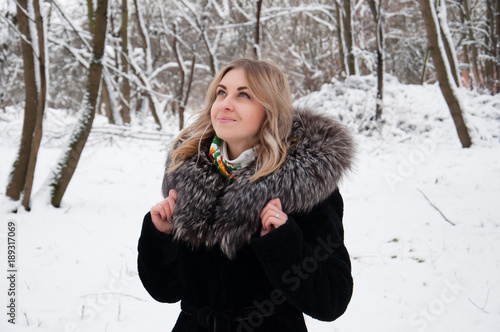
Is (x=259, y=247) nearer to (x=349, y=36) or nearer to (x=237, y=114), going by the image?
(x=237, y=114)

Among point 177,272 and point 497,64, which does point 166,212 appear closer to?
point 177,272

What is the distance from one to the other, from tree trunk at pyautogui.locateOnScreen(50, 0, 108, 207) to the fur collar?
12.5ft

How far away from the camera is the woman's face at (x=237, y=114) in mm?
1354

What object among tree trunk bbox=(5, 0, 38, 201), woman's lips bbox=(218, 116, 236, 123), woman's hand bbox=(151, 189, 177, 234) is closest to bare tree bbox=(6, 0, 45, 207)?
tree trunk bbox=(5, 0, 38, 201)

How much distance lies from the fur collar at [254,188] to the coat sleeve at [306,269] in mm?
119

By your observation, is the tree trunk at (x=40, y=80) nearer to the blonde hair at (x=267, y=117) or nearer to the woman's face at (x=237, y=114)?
the blonde hair at (x=267, y=117)

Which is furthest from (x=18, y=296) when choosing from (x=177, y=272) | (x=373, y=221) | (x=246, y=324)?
(x=373, y=221)

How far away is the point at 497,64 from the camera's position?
10.2 meters

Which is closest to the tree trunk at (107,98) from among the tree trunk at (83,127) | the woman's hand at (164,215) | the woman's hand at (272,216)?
Answer: the tree trunk at (83,127)

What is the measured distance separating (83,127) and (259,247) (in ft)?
14.2

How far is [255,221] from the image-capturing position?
127 centimetres

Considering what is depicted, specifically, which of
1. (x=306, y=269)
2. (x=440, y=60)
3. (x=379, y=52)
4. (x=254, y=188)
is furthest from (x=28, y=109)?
(x=379, y=52)

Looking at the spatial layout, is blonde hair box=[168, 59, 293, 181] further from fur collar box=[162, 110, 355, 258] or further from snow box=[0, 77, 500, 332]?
snow box=[0, 77, 500, 332]

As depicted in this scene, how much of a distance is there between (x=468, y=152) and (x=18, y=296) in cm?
709
